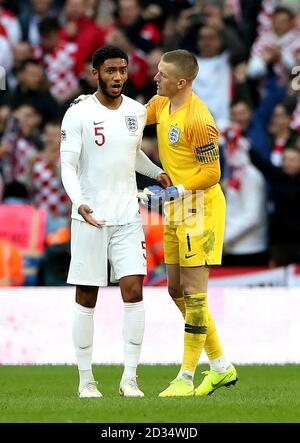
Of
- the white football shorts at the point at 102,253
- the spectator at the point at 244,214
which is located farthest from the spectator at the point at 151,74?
the white football shorts at the point at 102,253

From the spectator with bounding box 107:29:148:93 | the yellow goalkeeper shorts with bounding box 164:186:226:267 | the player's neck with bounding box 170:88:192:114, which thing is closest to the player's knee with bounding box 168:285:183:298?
the yellow goalkeeper shorts with bounding box 164:186:226:267

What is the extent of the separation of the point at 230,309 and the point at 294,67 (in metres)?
4.97

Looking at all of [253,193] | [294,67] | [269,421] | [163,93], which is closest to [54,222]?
[253,193]

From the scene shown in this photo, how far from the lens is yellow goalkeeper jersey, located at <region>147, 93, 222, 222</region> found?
9.73 meters

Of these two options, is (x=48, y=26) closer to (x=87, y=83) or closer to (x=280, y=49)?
(x=87, y=83)

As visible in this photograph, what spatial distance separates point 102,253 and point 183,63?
158cm

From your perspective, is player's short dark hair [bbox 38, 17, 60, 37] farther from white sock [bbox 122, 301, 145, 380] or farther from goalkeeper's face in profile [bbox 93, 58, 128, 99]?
white sock [bbox 122, 301, 145, 380]

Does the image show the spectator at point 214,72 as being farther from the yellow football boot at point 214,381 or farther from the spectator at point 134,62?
the yellow football boot at point 214,381

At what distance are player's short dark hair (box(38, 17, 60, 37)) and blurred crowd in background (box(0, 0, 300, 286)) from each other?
0.9 inches

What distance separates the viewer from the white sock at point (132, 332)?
9.68 metres

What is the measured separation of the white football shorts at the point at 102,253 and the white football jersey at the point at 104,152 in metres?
0.09

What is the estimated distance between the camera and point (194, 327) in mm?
9945

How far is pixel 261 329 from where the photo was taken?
45.0 ft
